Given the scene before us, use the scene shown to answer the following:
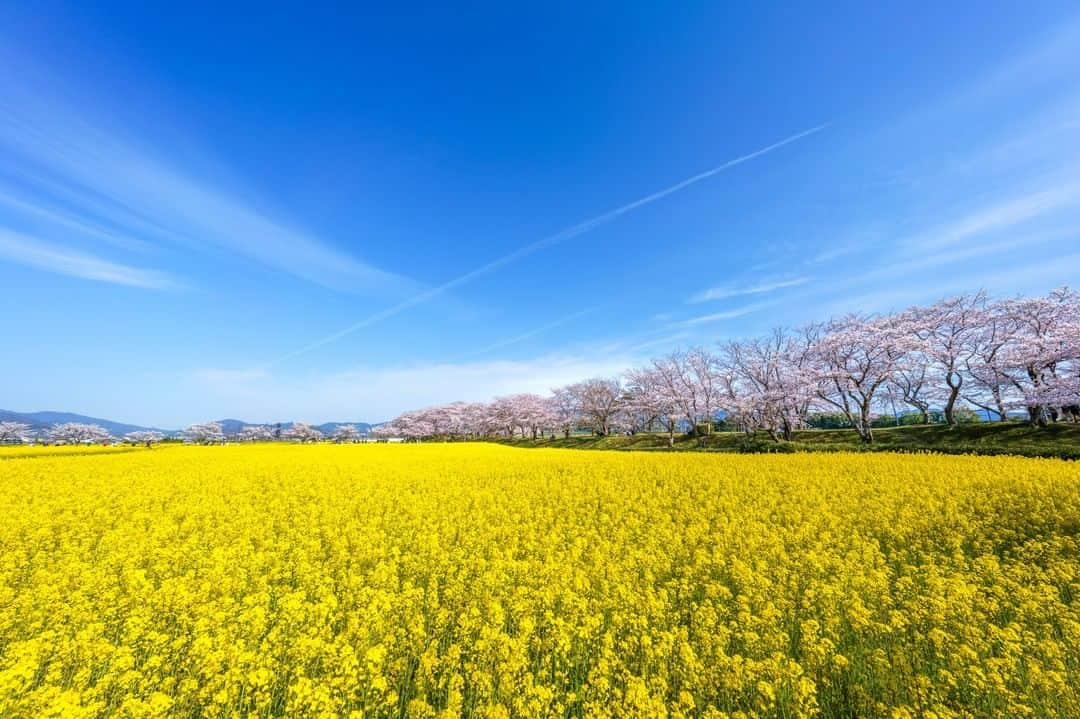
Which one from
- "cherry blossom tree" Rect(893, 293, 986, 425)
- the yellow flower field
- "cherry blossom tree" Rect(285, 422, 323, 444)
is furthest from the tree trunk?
"cherry blossom tree" Rect(285, 422, 323, 444)

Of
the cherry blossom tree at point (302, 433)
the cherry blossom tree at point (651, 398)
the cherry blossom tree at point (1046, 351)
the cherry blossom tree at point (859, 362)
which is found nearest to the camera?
the cherry blossom tree at point (1046, 351)

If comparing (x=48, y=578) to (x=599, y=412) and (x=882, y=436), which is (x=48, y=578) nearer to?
(x=882, y=436)

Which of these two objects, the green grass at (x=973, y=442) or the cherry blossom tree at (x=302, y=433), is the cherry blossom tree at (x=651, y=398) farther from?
the cherry blossom tree at (x=302, y=433)

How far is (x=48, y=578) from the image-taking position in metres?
6.51

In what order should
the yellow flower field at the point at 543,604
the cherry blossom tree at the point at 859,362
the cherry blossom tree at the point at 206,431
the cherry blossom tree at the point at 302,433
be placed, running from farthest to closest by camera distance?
the cherry blossom tree at the point at 302,433 → the cherry blossom tree at the point at 206,431 → the cherry blossom tree at the point at 859,362 → the yellow flower field at the point at 543,604

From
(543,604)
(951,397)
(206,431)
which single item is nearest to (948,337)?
(951,397)

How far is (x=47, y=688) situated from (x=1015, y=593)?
11.9m

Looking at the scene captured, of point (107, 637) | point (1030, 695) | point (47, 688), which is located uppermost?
point (47, 688)

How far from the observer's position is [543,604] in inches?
233

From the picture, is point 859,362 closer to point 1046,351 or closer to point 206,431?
point 1046,351

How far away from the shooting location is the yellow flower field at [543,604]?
13.9ft

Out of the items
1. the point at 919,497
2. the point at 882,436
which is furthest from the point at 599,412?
the point at 919,497

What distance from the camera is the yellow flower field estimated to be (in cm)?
422

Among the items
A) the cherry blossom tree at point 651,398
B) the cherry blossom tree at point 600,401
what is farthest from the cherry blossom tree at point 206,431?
the cherry blossom tree at point 651,398
